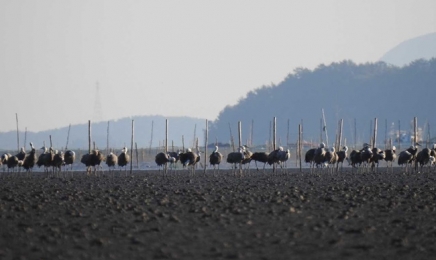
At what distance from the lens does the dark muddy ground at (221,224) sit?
66.0ft

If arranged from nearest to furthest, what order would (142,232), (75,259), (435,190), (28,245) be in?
(75,259) < (28,245) < (142,232) < (435,190)

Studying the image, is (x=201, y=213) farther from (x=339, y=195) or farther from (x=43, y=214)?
(x=339, y=195)

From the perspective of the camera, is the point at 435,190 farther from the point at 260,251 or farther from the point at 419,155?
the point at 419,155

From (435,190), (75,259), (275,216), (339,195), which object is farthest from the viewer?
(435,190)

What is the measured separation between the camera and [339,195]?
Answer: 113 ft

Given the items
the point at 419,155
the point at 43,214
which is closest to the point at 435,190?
the point at 43,214

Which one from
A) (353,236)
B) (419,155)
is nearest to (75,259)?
(353,236)

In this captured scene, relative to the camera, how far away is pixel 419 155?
62.8 meters

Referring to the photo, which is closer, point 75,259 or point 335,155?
point 75,259

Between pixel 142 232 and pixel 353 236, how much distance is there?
15.6 feet

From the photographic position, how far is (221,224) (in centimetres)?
2450

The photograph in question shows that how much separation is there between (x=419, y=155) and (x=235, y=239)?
4276 centimetres

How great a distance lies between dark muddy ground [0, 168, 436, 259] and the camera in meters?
20.1

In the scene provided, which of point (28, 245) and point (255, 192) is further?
point (255, 192)
